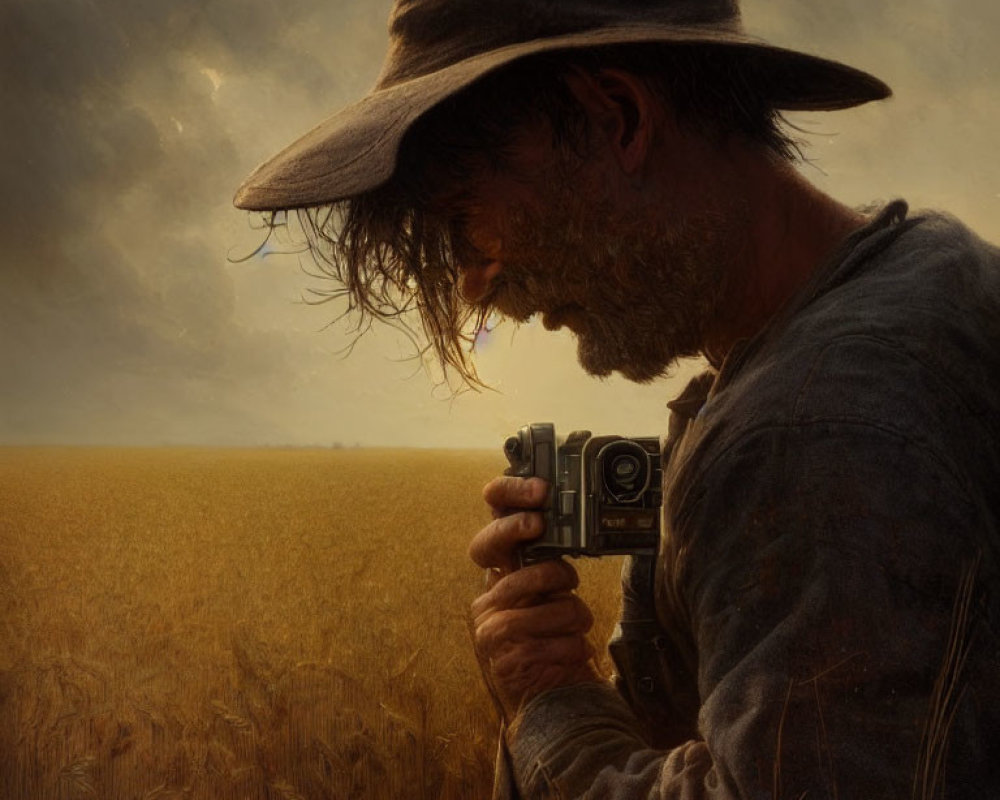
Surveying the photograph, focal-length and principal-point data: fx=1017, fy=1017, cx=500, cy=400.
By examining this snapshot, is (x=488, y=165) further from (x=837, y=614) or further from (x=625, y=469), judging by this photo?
(x=837, y=614)

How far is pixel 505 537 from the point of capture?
1632mm

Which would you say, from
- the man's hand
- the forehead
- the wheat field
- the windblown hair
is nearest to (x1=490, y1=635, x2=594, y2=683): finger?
the man's hand

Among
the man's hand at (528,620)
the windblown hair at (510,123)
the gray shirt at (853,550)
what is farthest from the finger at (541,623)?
the windblown hair at (510,123)

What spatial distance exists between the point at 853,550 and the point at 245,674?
223cm

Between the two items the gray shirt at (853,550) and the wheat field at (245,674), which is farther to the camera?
the wheat field at (245,674)

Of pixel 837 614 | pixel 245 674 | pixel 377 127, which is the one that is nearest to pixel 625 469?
pixel 837 614

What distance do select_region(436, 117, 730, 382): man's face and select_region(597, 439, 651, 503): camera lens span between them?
202mm

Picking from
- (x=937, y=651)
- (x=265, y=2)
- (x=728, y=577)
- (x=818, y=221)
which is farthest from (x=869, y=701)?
(x=265, y=2)

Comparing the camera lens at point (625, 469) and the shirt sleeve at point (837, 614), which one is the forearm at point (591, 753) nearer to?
the shirt sleeve at point (837, 614)

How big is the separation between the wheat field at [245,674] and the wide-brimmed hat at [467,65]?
4.65 ft

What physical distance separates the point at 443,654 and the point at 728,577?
1.98m

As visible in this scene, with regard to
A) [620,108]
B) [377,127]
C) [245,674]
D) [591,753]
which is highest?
[620,108]

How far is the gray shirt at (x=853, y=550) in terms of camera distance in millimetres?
1077

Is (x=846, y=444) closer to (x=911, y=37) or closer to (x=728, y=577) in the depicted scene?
(x=728, y=577)
